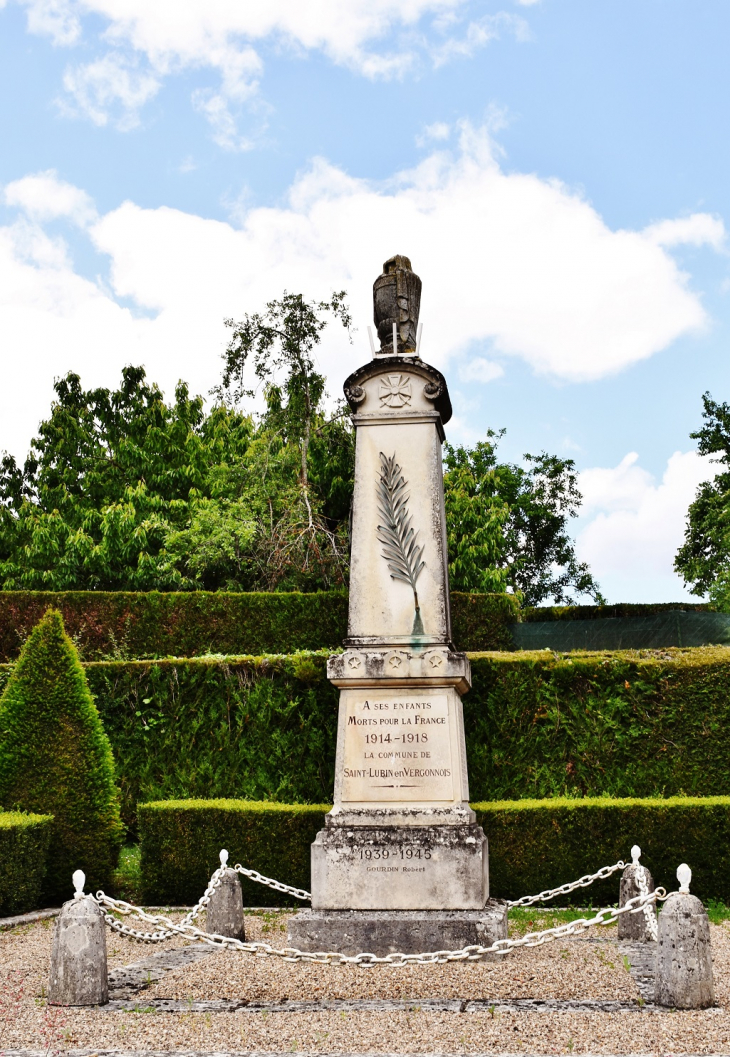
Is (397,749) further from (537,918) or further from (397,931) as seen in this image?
(537,918)

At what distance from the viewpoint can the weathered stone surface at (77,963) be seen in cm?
483

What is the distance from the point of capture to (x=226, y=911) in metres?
6.57

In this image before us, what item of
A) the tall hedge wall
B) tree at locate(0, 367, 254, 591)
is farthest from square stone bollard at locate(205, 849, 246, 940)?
tree at locate(0, 367, 254, 591)

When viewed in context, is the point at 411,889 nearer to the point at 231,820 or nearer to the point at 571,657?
the point at 231,820

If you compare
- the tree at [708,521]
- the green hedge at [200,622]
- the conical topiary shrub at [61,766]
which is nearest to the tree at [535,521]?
the tree at [708,521]

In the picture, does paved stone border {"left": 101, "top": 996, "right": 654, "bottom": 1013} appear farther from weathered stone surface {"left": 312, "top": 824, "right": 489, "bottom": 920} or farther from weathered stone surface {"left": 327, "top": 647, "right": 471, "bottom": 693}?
weathered stone surface {"left": 327, "top": 647, "right": 471, "bottom": 693}

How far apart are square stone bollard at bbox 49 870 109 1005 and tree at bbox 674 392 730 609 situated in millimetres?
21833

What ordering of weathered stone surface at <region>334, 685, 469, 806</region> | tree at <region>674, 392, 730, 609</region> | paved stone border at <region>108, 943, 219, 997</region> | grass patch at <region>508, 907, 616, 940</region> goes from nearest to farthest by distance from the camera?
paved stone border at <region>108, 943, 219, 997</region> < weathered stone surface at <region>334, 685, 469, 806</region> < grass patch at <region>508, 907, 616, 940</region> < tree at <region>674, 392, 730, 609</region>

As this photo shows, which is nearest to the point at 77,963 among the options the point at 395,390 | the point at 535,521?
the point at 395,390

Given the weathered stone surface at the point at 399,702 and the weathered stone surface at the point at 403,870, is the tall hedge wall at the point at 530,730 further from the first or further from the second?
the weathered stone surface at the point at 403,870

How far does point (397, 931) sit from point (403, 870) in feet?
1.45

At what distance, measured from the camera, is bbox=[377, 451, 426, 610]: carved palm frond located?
7.18 meters

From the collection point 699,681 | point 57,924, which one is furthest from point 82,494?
point 57,924

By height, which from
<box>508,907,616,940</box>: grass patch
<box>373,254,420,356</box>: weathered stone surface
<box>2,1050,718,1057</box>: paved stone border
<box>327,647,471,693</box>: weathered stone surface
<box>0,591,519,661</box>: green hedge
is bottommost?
<box>508,907,616,940</box>: grass patch
